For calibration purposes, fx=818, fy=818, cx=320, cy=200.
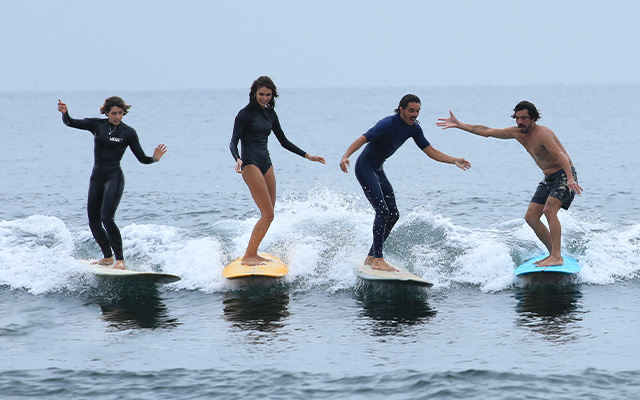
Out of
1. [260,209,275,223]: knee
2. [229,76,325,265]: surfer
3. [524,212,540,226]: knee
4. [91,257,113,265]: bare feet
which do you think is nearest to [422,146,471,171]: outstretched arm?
[524,212,540,226]: knee

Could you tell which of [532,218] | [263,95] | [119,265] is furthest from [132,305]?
[532,218]

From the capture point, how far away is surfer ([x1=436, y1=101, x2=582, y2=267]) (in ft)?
35.4

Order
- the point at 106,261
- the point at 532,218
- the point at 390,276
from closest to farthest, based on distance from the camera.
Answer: the point at 390,276 → the point at 532,218 → the point at 106,261

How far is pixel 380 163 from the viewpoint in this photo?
11.2 metres

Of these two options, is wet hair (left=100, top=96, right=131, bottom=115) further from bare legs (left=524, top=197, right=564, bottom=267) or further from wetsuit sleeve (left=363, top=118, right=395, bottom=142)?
bare legs (left=524, top=197, right=564, bottom=267)

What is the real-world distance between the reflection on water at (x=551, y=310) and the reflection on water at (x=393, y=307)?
1176 mm

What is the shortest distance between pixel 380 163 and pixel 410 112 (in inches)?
35.3

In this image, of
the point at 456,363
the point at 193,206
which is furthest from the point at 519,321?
the point at 193,206

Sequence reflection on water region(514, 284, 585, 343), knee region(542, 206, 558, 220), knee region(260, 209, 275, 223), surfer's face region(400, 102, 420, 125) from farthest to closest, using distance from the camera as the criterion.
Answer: knee region(260, 209, 275, 223)
knee region(542, 206, 558, 220)
surfer's face region(400, 102, 420, 125)
reflection on water region(514, 284, 585, 343)

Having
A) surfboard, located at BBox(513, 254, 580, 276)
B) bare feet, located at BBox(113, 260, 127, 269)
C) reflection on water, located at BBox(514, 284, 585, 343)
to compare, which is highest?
surfboard, located at BBox(513, 254, 580, 276)

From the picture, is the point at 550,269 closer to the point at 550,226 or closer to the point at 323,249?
the point at 550,226

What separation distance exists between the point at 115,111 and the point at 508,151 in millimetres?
27962

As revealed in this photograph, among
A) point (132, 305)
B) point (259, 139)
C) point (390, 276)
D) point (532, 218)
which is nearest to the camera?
point (132, 305)

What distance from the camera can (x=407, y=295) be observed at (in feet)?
35.8
